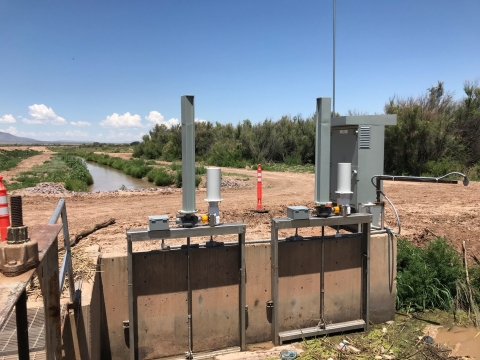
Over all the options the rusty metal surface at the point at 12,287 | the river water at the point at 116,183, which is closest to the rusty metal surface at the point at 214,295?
the rusty metal surface at the point at 12,287

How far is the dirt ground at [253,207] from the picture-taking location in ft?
27.5

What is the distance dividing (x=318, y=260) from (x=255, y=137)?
91.9ft

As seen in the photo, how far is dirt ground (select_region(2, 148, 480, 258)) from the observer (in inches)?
329

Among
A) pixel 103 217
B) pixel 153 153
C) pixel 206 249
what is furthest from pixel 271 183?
pixel 153 153

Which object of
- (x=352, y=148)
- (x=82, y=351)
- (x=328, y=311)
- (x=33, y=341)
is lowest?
(x=328, y=311)

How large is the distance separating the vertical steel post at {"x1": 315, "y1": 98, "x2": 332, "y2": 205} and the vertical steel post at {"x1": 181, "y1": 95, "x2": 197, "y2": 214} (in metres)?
1.69

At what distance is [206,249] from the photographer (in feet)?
17.5

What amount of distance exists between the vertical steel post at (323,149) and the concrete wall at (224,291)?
0.79 metres

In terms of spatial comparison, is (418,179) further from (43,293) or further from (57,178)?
(57,178)

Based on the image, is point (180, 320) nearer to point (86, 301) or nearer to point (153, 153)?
point (86, 301)

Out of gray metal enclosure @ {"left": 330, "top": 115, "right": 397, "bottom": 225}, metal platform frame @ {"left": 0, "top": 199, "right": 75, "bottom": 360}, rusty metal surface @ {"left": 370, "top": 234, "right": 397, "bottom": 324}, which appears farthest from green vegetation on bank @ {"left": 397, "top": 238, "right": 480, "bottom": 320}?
metal platform frame @ {"left": 0, "top": 199, "right": 75, "bottom": 360}

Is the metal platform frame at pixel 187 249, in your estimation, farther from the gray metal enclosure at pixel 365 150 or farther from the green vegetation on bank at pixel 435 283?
the green vegetation on bank at pixel 435 283

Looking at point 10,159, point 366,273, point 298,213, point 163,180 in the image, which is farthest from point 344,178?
point 10,159

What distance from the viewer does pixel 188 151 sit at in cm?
492
